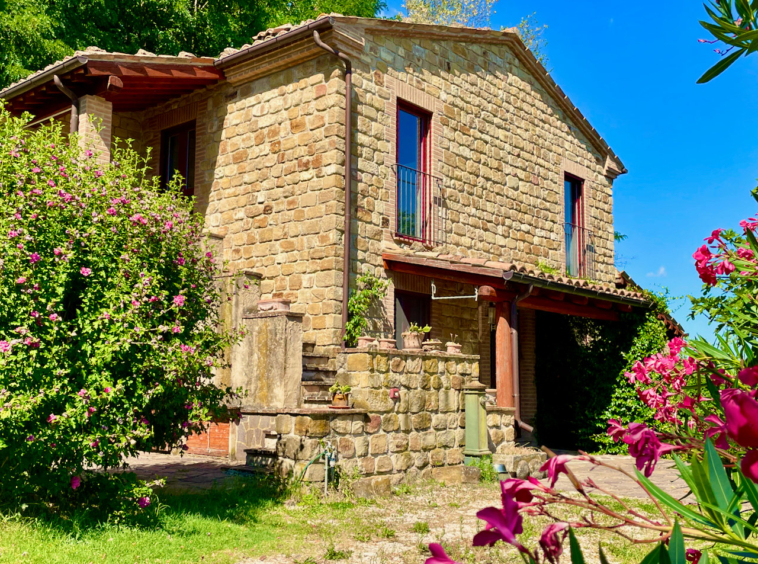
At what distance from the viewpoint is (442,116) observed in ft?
40.5

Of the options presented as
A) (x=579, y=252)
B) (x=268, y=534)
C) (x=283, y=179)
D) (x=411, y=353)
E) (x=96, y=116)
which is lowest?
(x=268, y=534)

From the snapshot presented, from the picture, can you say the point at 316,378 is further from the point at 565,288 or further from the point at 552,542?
the point at 552,542

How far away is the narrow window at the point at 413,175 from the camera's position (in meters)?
11.5

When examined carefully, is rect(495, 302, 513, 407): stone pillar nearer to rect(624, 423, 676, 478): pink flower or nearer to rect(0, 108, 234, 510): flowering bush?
rect(0, 108, 234, 510): flowering bush

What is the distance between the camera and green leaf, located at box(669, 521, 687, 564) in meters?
1.21

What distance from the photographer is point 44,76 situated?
10.9 m

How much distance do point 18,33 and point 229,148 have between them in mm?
6697

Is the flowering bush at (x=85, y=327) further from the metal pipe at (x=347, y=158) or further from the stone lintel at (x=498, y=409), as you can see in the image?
the stone lintel at (x=498, y=409)

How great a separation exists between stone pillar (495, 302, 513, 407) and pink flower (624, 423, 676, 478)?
8.96 metres

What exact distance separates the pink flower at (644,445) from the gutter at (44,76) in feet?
33.8

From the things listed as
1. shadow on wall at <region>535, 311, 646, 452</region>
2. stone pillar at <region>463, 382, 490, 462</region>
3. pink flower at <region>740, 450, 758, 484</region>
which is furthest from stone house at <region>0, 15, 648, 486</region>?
pink flower at <region>740, 450, 758, 484</region>

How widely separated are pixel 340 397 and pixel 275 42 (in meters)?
5.61

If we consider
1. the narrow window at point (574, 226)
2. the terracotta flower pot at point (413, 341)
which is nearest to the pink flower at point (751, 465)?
the terracotta flower pot at point (413, 341)

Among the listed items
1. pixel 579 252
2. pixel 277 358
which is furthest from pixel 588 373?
pixel 277 358
